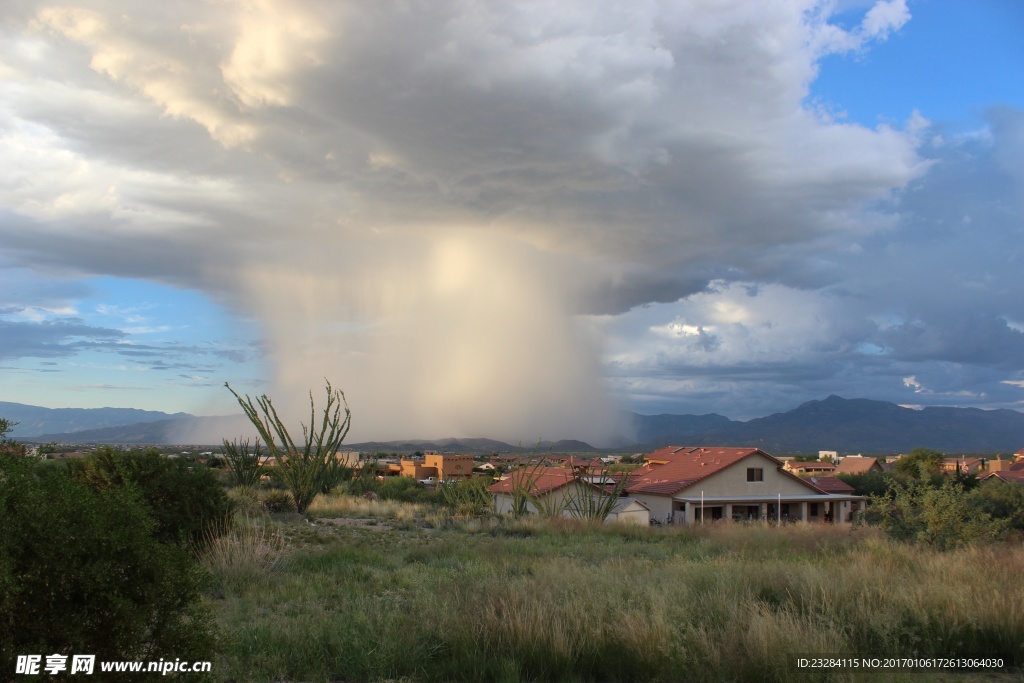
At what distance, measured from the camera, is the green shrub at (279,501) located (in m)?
23.8

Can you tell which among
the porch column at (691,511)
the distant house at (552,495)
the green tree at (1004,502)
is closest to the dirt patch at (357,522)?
the distant house at (552,495)

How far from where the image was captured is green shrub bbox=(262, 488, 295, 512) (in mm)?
23750

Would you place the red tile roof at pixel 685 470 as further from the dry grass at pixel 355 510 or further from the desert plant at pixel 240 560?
the desert plant at pixel 240 560

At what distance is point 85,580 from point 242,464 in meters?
26.5

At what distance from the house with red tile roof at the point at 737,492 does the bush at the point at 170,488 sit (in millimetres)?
42120

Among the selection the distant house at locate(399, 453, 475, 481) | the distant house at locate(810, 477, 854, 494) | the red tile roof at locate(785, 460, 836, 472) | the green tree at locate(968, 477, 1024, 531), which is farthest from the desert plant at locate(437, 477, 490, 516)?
the red tile roof at locate(785, 460, 836, 472)

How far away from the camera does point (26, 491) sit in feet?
16.5

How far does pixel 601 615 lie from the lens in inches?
312

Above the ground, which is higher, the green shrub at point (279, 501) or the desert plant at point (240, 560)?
the desert plant at point (240, 560)

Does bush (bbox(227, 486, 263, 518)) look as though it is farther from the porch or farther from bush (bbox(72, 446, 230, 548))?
the porch

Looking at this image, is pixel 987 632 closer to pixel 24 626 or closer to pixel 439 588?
pixel 439 588

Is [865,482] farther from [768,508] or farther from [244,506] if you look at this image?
[244,506]

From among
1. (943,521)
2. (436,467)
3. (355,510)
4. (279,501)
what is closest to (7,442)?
(943,521)

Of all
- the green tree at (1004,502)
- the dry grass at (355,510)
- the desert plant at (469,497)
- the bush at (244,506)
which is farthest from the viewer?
the desert plant at (469,497)
